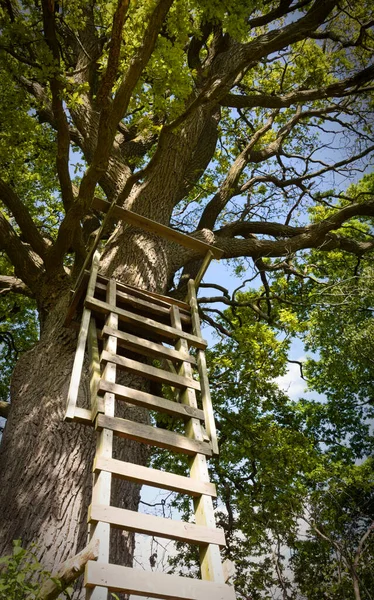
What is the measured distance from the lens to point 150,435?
2.89 m

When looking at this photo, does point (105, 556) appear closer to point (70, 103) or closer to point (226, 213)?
point (70, 103)

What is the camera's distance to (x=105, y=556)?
7.04 feet

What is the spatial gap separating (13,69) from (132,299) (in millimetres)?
3508

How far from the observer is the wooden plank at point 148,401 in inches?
118

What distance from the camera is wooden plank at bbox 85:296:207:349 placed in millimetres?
3752

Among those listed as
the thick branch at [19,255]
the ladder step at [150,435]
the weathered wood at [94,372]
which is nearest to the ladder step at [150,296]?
the weathered wood at [94,372]

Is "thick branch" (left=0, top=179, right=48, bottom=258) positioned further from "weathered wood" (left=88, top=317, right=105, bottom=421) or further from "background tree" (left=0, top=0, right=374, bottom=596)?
"weathered wood" (left=88, top=317, right=105, bottom=421)

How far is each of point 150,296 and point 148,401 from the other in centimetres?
155

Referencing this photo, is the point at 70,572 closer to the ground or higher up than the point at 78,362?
closer to the ground

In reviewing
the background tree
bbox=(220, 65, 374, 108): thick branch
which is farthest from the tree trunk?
bbox=(220, 65, 374, 108): thick branch

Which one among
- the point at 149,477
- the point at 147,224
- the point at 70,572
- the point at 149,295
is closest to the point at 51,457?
the point at 149,477

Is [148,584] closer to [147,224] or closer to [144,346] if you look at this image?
[144,346]

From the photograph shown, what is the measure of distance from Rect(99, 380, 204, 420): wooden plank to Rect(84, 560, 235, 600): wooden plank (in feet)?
3.61

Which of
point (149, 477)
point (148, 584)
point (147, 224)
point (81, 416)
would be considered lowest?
point (148, 584)
